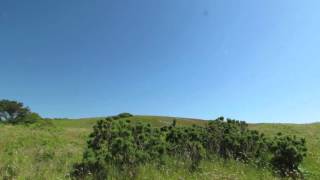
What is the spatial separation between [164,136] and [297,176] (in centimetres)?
419

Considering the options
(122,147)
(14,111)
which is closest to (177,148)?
(122,147)

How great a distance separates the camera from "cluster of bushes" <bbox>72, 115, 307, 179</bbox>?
920cm

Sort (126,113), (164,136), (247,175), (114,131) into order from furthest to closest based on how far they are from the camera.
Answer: (126,113) < (164,136) < (114,131) < (247,175)

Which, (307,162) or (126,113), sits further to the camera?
(126,113)

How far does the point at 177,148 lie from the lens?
11195 millimetres

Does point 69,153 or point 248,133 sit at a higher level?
point 248,133

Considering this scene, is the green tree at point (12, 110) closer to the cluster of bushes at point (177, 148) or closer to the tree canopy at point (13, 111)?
the tree canopy at point (13, 111)

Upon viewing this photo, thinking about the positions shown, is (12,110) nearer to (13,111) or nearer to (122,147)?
(13,111)

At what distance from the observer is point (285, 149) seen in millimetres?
11234

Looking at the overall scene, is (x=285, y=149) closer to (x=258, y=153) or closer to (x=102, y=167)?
(x=258, y=153)

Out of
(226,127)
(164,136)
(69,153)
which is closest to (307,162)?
(226,127)

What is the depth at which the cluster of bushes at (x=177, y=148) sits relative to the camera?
920 centimetres

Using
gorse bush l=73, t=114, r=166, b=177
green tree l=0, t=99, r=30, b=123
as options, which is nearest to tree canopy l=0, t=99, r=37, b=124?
green tree l=0, t=99, r=30, b=123

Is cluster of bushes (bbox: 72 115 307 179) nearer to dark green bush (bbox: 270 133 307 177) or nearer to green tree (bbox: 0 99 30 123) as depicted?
dark green bush (bbox: 270 133 307 177)
